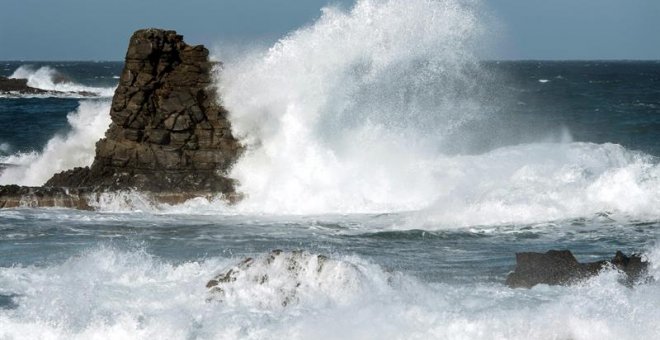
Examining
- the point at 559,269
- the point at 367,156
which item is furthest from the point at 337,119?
the point at 559,269

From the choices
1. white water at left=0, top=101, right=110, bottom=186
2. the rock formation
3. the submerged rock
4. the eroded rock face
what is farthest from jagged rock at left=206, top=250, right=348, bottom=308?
white water at left=0, top=101, right=110, bottom=186

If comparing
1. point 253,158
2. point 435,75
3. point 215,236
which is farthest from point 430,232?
point 435,75

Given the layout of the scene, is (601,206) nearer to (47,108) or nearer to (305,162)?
(305,162)

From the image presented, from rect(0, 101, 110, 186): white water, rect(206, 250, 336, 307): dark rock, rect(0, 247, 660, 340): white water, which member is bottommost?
rect(0, 247, 660, 340): white water

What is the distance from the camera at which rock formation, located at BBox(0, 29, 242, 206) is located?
1802cm

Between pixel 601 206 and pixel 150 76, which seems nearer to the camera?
pixel 601 206

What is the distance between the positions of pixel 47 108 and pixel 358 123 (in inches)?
1220

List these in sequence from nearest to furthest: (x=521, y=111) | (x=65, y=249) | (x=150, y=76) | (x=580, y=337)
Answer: (x=580, y=337) < (x=65, y=249) < (x=150, y=76) < (x=521, y=111)

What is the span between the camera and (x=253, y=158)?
742 inches

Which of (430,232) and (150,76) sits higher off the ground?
(150,76)

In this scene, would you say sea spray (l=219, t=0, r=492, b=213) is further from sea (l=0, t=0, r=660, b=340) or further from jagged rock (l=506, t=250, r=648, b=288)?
jagged rock (l=506, t=250, r=648, b=288)

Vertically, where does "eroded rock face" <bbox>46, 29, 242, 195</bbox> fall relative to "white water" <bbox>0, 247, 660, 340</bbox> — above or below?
above

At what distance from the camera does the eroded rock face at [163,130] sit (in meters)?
18.1

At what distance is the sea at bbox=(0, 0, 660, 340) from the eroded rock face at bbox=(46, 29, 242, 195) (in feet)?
1.05
